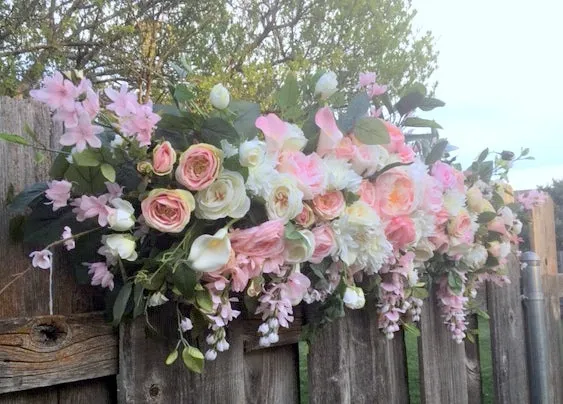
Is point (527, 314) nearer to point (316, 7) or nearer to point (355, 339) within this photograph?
point (355, 339)

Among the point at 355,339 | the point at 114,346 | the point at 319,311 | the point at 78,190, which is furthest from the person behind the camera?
the point at 355,339

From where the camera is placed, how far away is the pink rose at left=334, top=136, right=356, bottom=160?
138 cm

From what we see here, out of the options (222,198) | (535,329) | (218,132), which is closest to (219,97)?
(218,132)

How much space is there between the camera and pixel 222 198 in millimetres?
1137

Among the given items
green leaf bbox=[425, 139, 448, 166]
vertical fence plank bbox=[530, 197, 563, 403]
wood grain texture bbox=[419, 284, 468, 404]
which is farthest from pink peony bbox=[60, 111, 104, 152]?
vertical fence plank bbox=[530, 197, 563, 403]

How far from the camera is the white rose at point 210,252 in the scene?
1101 millimetres

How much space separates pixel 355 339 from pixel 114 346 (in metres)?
0.71

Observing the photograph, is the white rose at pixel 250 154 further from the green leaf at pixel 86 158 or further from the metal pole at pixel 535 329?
the metal pole at pixel 535 329

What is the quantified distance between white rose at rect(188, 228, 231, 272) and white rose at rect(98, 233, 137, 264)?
0.10 metres

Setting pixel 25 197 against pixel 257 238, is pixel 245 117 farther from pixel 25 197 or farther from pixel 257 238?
pixel 25 197

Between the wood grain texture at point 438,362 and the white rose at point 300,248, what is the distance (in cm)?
89

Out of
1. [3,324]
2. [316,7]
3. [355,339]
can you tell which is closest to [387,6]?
[316,7]

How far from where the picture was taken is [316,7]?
982 cm

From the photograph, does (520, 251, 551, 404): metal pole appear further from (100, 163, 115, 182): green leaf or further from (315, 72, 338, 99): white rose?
(100, 163, 115, 182): green leaf
